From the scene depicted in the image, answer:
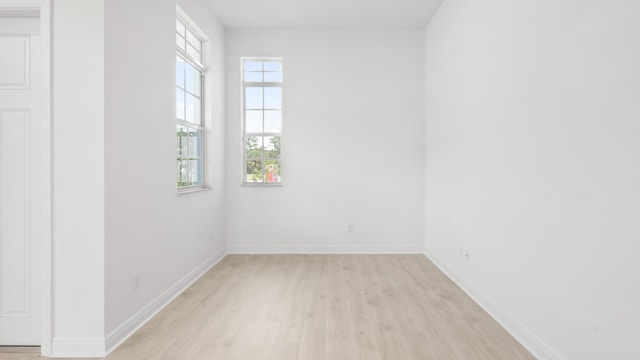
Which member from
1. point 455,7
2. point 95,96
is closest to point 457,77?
point 455,7

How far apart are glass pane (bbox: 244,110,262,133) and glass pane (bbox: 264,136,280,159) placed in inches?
7.7

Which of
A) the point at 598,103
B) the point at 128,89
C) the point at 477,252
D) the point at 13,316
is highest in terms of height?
the point at 128,89

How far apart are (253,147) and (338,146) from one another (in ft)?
4.03

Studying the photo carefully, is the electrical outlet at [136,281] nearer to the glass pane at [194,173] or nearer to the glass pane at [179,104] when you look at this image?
the glass pane at [194,173]

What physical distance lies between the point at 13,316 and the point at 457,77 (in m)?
4.22

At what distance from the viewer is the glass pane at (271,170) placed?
506 centimetres

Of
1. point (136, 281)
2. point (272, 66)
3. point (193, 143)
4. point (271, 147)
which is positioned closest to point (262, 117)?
point (271, 147)

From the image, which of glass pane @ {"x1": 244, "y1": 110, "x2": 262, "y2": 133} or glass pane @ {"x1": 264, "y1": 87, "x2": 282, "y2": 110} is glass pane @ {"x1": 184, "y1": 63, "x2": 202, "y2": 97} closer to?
glass pane @ {"x1": 244, "y1": 110, "x2": 262, "y2": 133}

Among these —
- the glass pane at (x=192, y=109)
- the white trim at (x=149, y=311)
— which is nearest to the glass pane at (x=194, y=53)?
the glass pane at (x=192, y=109)

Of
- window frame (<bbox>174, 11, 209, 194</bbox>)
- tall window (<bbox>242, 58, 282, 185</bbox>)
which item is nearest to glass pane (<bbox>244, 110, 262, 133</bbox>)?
tall window (<bbox>242, 58, 282, 185</bbox>)

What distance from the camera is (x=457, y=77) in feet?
12.2

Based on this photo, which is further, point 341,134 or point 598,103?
point 341,134

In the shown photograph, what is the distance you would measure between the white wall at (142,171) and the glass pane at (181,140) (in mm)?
272

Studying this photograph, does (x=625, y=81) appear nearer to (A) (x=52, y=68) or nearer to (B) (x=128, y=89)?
(B) (x=128, y=89)
